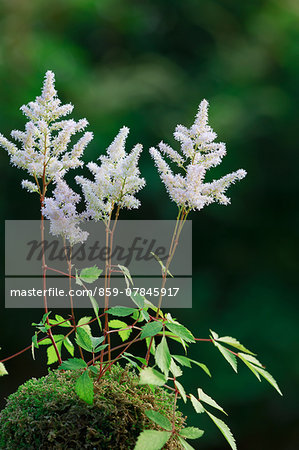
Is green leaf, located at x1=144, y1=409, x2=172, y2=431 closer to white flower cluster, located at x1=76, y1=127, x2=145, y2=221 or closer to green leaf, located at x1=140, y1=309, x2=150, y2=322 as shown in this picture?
green leaf, located at x1=140, y1=309, x2=150, y2=322

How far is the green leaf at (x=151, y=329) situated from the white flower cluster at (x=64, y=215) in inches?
7.6

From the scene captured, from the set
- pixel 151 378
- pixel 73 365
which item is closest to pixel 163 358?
pixel 151 378

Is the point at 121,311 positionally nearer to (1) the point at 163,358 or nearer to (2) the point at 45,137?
(1) the point at 163,358

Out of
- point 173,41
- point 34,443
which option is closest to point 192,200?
point 34,443

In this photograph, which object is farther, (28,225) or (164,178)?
(28,225)

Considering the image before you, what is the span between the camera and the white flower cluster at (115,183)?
0.77 metres

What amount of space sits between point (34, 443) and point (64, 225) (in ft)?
1.12

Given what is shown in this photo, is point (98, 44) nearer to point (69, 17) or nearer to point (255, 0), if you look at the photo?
point (69, 17)

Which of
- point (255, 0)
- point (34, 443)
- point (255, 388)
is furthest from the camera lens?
point (255, 0)

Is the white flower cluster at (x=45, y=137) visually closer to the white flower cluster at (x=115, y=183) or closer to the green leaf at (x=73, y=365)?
the white flower cluster at (x=115, y=183)

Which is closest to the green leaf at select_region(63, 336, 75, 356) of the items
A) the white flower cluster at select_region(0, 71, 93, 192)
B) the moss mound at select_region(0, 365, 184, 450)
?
the moss mound at select_region(0, 365, 184, 450)

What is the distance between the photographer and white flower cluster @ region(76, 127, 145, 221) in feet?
2.53

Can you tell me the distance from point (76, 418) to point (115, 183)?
0.37 m

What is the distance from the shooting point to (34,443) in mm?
751
